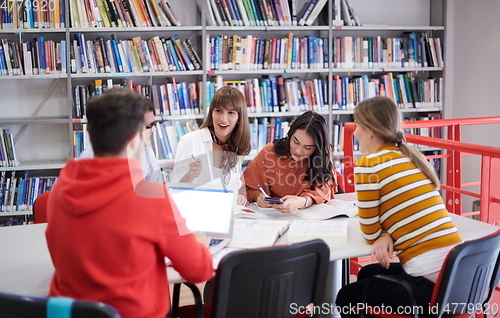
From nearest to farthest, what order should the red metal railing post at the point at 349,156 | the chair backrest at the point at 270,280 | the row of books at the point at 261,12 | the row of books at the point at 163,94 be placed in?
the chair backrest at the point at 270,280 < the red metal railing post at the point at 349,156 < the row of books at the point at 163,94 < the row of books at the point at 261,12

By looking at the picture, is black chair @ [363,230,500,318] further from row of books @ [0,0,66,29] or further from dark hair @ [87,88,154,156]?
row of books @ [0,0,66,29]

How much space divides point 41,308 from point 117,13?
3.20m

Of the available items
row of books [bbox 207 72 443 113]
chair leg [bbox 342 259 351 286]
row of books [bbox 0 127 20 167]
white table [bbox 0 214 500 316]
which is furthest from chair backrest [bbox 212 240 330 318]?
row of books [bbox 0 127 20 167]

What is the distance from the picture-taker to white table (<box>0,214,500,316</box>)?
1.62 metres

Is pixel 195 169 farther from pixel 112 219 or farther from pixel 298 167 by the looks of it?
pixel 112 219

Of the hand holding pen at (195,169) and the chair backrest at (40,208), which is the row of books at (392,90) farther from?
the chair backrest at (40,208)

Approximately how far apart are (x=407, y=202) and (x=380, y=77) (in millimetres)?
3116

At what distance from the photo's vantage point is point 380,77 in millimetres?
4770

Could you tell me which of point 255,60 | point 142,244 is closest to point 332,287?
point 142,244

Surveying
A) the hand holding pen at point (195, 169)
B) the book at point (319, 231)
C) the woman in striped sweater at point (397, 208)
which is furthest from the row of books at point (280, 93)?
the woman in striped sweater at point (397, 208)

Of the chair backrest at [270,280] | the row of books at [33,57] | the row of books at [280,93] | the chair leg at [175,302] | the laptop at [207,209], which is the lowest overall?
the chair leg at [175,302]

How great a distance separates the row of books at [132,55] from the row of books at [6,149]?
693 millimetres

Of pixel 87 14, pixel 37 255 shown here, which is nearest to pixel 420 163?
pixel 37 255

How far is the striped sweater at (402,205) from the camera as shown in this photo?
1831 mm
